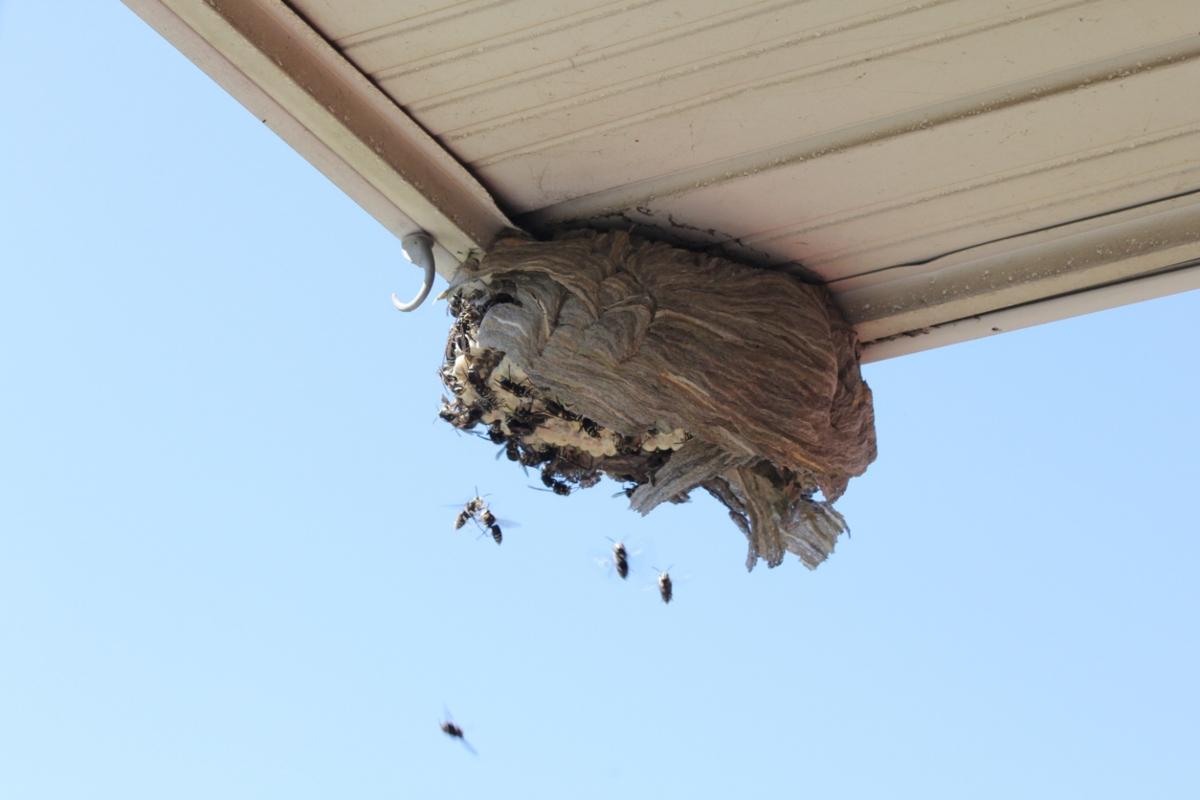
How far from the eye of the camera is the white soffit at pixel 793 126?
11.4 feet

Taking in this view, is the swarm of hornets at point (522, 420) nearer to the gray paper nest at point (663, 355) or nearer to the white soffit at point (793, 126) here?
the gray paper nest at point (663, 355)

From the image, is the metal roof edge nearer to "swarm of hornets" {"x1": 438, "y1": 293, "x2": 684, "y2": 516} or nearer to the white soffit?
the white soffit

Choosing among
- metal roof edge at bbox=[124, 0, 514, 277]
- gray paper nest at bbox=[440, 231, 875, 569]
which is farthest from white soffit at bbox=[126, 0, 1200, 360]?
gray paper nest at bbox=[440, 231, 875, 569]

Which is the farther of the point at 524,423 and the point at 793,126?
the point at 524,423

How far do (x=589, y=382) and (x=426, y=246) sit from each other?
0.53 meters

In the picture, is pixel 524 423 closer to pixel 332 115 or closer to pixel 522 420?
pixel 522 420

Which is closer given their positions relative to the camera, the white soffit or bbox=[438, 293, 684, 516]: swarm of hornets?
Result: the white soffit

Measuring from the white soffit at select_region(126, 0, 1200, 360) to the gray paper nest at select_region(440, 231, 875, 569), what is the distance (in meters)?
0.11

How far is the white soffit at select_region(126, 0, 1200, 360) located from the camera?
3.46 metres

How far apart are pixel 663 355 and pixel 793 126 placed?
2.18 ft

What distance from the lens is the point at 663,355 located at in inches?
161

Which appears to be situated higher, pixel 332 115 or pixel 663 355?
pixel 332 115

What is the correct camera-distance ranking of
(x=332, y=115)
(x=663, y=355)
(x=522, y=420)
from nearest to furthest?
1. (x=332, y=115)
2. (x=663, y=355)
3. (x=522, y=420)

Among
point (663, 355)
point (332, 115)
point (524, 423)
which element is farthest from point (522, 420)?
point (332, 115)
